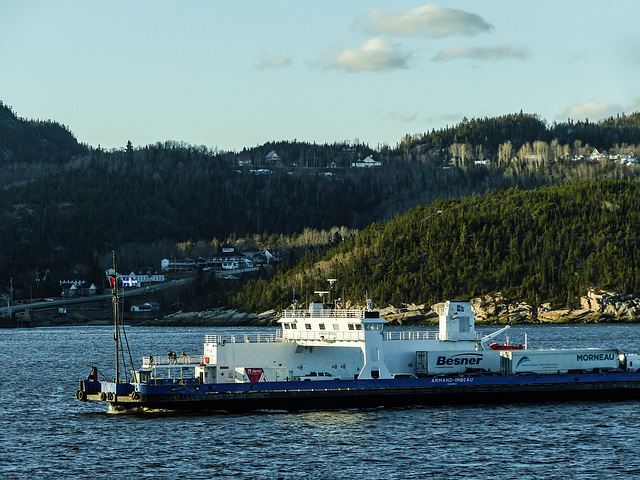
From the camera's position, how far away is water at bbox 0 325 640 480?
168 ft

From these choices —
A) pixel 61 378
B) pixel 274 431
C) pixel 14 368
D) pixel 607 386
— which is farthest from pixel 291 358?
pixel 14 368

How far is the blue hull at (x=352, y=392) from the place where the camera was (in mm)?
66062

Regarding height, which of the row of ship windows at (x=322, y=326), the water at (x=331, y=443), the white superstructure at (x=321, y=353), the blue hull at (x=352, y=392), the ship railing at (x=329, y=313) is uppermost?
the ship railing at (x=329, y=313)

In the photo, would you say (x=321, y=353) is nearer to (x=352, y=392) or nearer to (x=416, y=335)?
(x=352, y=392)

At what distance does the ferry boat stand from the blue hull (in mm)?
70

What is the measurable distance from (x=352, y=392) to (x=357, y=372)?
10.8ft

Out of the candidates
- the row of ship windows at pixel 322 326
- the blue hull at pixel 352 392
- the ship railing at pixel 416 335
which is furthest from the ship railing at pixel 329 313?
the blue hull at pixel 352 392

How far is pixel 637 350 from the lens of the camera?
397 ft

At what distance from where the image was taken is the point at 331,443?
57406 mm

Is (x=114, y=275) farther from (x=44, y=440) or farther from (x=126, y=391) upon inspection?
(x=44, y=440)

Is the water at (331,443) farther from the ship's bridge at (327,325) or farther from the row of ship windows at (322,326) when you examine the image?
the row of ship windows at (322,326)

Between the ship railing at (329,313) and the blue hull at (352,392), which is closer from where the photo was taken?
the blue hull at (352,392)

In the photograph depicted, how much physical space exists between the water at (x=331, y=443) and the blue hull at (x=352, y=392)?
0.86 metres

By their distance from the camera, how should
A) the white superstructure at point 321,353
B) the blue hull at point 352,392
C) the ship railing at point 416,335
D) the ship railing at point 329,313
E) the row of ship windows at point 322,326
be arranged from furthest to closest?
the ship railing at point 416,335, the ship railing at point 329,313, the row of ship windows at point 322,326, the white superstructure at point 321,353, the blue hull at point 352,392
